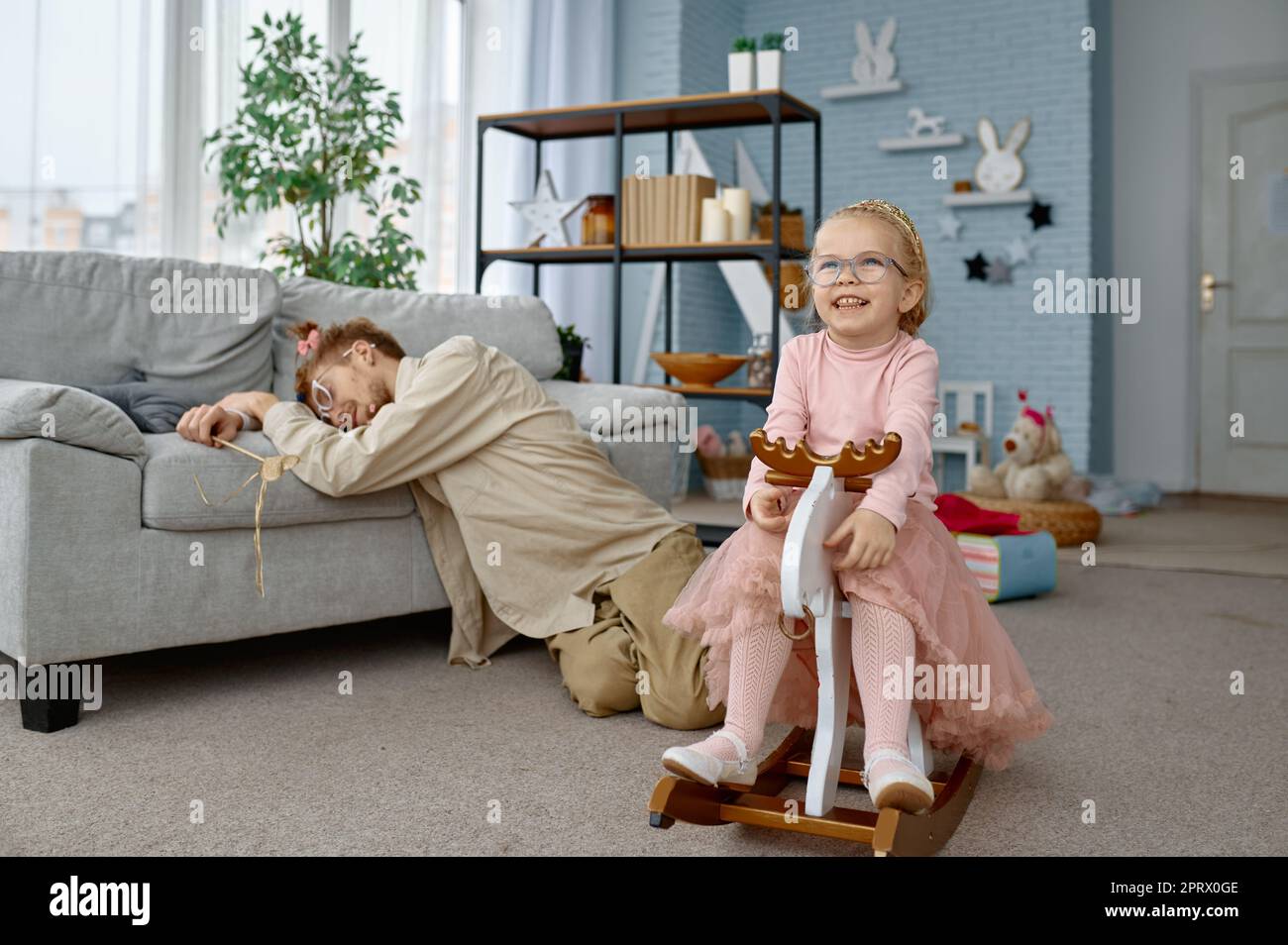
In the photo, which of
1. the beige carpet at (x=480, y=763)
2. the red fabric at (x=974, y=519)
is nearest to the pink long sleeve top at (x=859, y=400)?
the beige carpet at (x=480, y=763)

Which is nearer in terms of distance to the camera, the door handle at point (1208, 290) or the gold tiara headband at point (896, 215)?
the gold tiara headband at point (896, 215)

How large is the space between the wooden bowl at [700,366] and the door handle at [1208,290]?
332 cm

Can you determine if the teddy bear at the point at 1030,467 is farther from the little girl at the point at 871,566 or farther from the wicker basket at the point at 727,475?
the little girl at the point at 871,566

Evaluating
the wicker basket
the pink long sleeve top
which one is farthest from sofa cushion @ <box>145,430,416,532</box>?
the wicker basket

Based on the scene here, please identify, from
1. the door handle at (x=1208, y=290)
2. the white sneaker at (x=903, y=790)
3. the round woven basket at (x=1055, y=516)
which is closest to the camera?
the white sneaker at (x=903, y=790)

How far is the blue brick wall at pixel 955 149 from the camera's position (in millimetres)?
5613

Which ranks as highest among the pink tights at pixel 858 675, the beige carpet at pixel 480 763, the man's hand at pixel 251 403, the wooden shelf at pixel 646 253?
the wooden shelf at pixel 646 253

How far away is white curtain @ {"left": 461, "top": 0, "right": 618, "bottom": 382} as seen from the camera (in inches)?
201

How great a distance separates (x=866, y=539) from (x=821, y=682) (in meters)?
0.20

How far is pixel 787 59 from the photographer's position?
20.8ft
